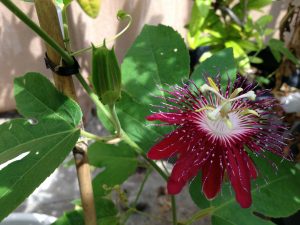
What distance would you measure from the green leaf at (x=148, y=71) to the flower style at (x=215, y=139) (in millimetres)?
39

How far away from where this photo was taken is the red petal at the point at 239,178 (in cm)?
47

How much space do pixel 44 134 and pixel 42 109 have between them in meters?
0.04

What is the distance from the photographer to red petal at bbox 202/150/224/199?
18.6 inches

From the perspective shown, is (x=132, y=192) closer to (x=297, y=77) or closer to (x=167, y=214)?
(x=167, y=214)

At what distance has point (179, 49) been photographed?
0.59 meters

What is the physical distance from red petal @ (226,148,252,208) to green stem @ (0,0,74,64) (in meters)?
0.22

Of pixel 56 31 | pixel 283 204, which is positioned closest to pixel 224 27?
pixel 283 204

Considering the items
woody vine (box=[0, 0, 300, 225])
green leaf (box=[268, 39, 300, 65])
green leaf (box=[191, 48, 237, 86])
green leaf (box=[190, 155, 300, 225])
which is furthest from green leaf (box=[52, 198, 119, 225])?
green leaf (box=[268, 39, 300, 65])

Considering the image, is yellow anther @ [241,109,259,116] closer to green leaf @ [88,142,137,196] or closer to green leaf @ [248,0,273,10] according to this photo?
green leaf @ [88,142,137,196]

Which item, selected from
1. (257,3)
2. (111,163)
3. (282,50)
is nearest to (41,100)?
(111,163)

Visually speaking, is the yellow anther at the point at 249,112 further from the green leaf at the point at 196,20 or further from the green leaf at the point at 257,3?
the green leaf at the point at 257,3

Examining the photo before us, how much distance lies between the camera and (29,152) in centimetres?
48

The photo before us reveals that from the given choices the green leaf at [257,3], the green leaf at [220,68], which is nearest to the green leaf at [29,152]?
the green leaf at [220,68]

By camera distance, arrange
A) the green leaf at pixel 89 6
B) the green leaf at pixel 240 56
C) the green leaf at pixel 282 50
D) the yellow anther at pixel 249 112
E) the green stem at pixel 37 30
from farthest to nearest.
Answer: the green leaf at pixel 240 56 < the green leaf at pixel 282 50 < the green leaf at pixel 89 6 < the yellow anther at pixel 249 112 < the green stem at pixel 37 30
